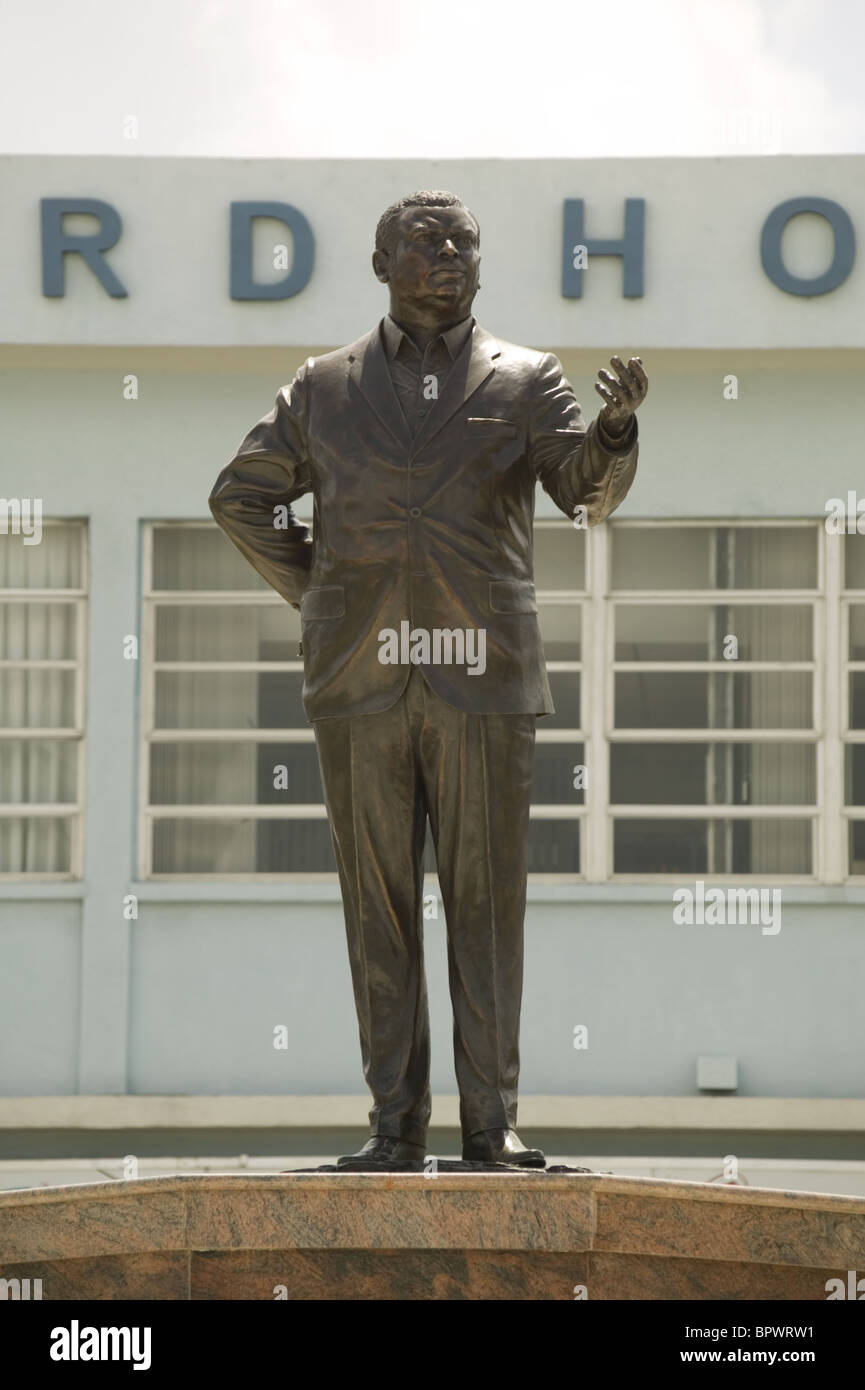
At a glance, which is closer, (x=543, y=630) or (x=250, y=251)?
(x=250, y=251)

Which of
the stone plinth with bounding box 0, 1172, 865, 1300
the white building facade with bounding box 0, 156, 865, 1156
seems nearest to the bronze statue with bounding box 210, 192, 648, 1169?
the stone plinth with bounding box 0, 1172, 865, 1300

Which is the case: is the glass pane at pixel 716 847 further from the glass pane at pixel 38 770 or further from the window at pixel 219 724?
the glass pane at pixel 38 770

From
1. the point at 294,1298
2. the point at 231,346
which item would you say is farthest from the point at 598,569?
the point at 294,1298

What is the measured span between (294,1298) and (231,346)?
9252 mm

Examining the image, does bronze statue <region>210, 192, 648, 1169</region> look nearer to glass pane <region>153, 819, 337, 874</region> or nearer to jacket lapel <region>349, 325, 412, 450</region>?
jacket lapel <region>349, 325, 412, 450</region>

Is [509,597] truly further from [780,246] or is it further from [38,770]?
[38,770]

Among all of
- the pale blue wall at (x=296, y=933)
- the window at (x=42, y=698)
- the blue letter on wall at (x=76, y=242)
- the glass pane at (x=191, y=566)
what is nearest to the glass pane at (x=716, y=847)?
the pale blue wall at (x=296, y=933)

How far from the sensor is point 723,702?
1438cm

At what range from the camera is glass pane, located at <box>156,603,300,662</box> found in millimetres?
14602

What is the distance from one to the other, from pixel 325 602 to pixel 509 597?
49cm

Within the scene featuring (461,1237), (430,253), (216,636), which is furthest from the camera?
(216,636)

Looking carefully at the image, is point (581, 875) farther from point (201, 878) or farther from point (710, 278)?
point (710, 278)

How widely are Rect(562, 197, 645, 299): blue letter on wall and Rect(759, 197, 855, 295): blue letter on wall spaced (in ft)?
2.40

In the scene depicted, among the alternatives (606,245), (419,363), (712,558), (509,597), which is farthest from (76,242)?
(509,597)
